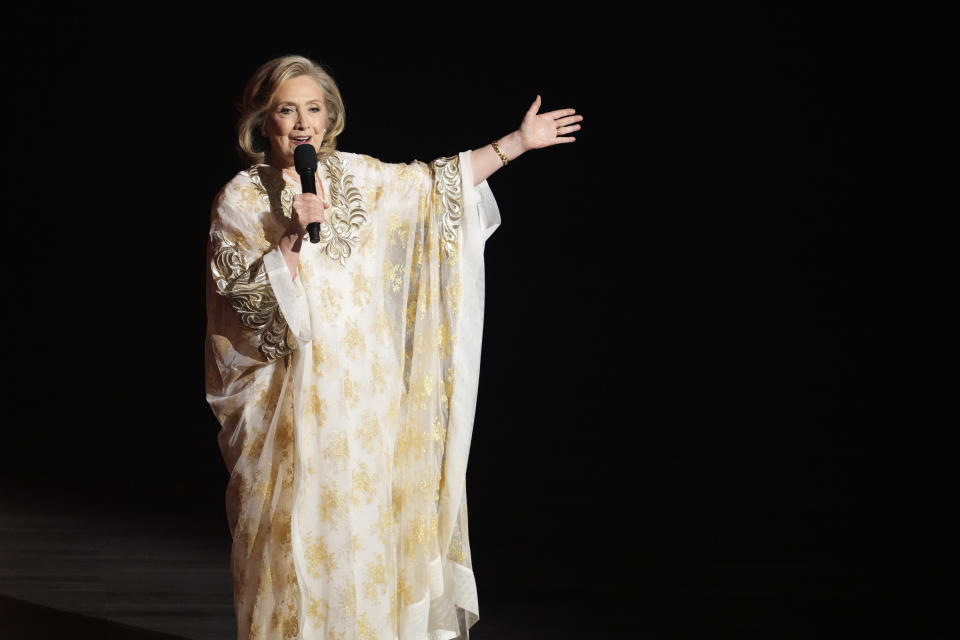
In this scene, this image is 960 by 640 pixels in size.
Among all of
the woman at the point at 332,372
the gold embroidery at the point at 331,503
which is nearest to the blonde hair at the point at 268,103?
the woman at the point at 332,372

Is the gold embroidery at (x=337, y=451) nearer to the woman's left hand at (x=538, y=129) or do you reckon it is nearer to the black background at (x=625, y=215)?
the woman's left hand at (x=538, y=129)

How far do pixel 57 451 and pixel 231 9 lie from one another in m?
2.25

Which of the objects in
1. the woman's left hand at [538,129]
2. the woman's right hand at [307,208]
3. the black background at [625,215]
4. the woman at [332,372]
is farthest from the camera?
the black background at [625,215]

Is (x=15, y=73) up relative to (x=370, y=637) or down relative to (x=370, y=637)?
up


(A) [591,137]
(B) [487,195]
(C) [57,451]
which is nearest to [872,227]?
(A) [591,137]

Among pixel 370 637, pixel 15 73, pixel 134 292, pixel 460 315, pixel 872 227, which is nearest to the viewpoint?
pixel 370 637

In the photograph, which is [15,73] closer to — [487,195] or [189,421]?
[189,421]

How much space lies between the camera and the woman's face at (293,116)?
210cm

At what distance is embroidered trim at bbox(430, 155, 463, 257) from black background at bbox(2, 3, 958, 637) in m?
1.93

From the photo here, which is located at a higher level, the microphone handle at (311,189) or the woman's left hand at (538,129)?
the woman's left hand at (538,129)

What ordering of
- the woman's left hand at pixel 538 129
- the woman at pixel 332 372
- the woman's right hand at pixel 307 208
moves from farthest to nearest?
the woman's left hand at pixel 538 129
the woman at pixel 332 372
the woman's right hand at pixel 307 208

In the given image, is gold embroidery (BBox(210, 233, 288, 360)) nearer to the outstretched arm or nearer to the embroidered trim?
the embroidered trim

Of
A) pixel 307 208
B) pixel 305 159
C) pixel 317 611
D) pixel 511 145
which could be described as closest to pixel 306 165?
pixel 305 159

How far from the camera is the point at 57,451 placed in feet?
16.1
